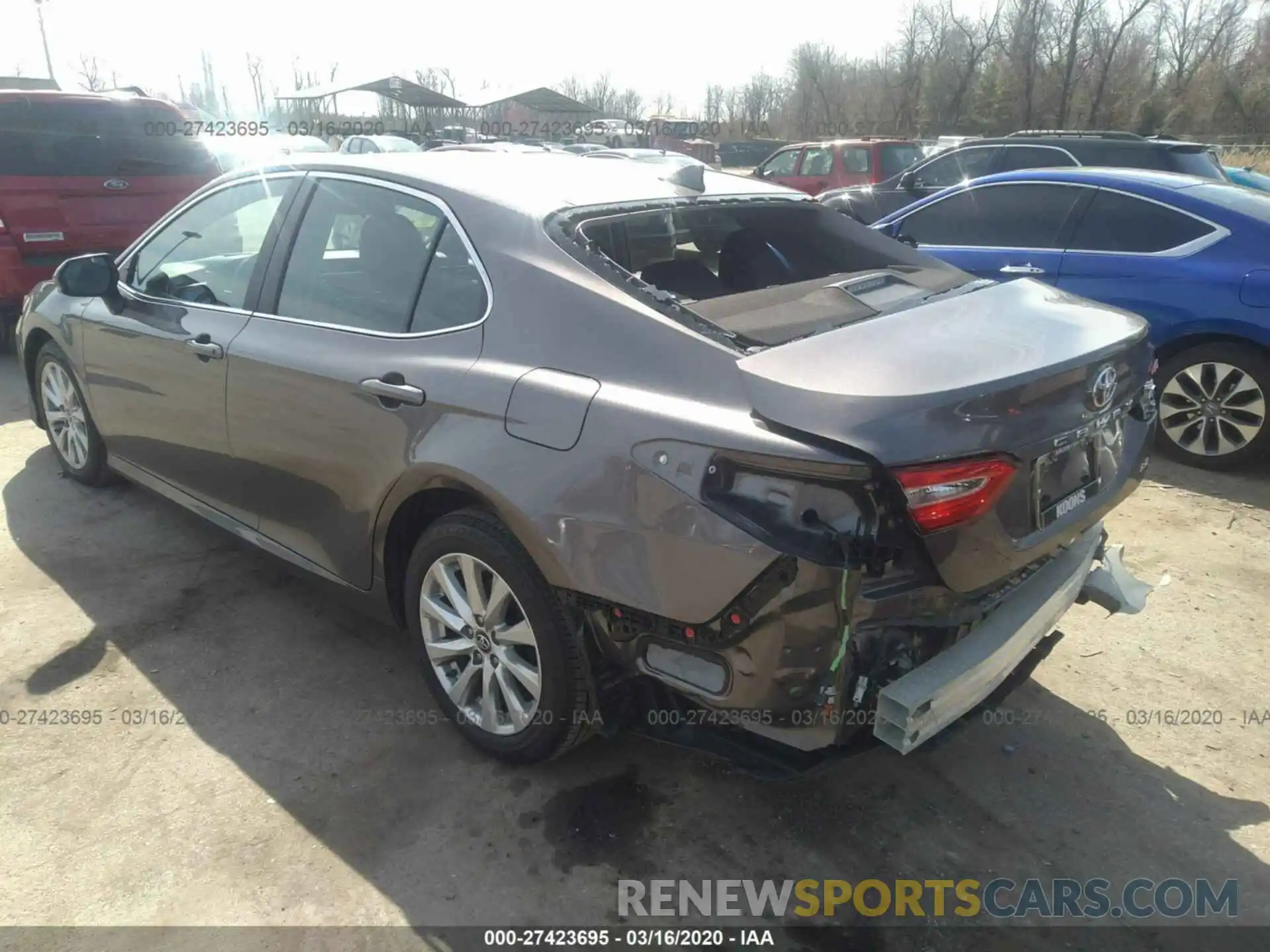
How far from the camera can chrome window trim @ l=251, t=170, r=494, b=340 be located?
2658mm

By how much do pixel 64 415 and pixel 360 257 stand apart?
2.70 meters

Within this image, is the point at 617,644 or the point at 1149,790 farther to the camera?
the point at 1149,790

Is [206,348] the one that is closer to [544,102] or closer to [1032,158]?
[1032,158]

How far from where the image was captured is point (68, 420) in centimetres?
482

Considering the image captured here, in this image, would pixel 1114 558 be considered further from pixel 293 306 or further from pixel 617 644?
pixel 293 306

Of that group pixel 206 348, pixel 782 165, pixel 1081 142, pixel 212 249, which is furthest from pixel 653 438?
pixel 782 165

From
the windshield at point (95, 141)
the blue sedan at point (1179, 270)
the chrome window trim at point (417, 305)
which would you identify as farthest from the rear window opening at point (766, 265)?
the windshield at point (95, 141)

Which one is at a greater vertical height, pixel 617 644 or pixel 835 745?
pixel 617 644

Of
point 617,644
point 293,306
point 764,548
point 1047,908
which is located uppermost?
point 293,306

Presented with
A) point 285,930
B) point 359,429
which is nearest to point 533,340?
point 359,429

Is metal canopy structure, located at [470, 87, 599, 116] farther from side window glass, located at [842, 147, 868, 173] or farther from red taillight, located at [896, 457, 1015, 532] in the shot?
red taillight, located at [896, 457, 1015, 532]

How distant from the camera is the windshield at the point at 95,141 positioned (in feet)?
23.1

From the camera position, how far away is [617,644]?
236cm

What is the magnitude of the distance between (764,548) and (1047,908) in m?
1.30
